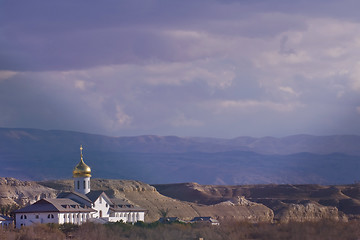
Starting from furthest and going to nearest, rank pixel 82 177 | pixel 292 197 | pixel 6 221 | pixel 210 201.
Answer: pixel 292 197 → pixel 210 201 → pixel 82 177 → pixel 6 221

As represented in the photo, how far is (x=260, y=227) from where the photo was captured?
82.8 metres

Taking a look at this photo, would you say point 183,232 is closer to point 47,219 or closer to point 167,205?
point 47,219

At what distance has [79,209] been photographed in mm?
89812

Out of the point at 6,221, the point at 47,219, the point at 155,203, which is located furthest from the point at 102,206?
the point at 155,203

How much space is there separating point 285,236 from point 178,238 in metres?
9.47

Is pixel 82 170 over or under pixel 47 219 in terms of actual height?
over

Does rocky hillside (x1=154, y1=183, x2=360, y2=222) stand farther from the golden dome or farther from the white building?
the white building

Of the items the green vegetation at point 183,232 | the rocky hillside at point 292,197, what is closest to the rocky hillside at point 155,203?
the rocky hillside at point 292,197

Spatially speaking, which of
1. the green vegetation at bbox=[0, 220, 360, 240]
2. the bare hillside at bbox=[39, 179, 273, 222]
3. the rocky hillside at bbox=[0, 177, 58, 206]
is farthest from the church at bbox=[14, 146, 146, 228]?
the rocky hillside at bbox=[0, 177, 58, 206]

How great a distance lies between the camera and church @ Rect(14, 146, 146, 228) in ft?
283

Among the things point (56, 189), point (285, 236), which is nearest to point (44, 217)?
point (285, 236)

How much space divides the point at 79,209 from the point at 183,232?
15418 millimetres

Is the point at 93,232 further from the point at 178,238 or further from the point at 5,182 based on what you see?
the point at 5,182

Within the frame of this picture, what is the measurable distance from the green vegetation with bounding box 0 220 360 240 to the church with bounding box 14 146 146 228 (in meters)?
4.55
